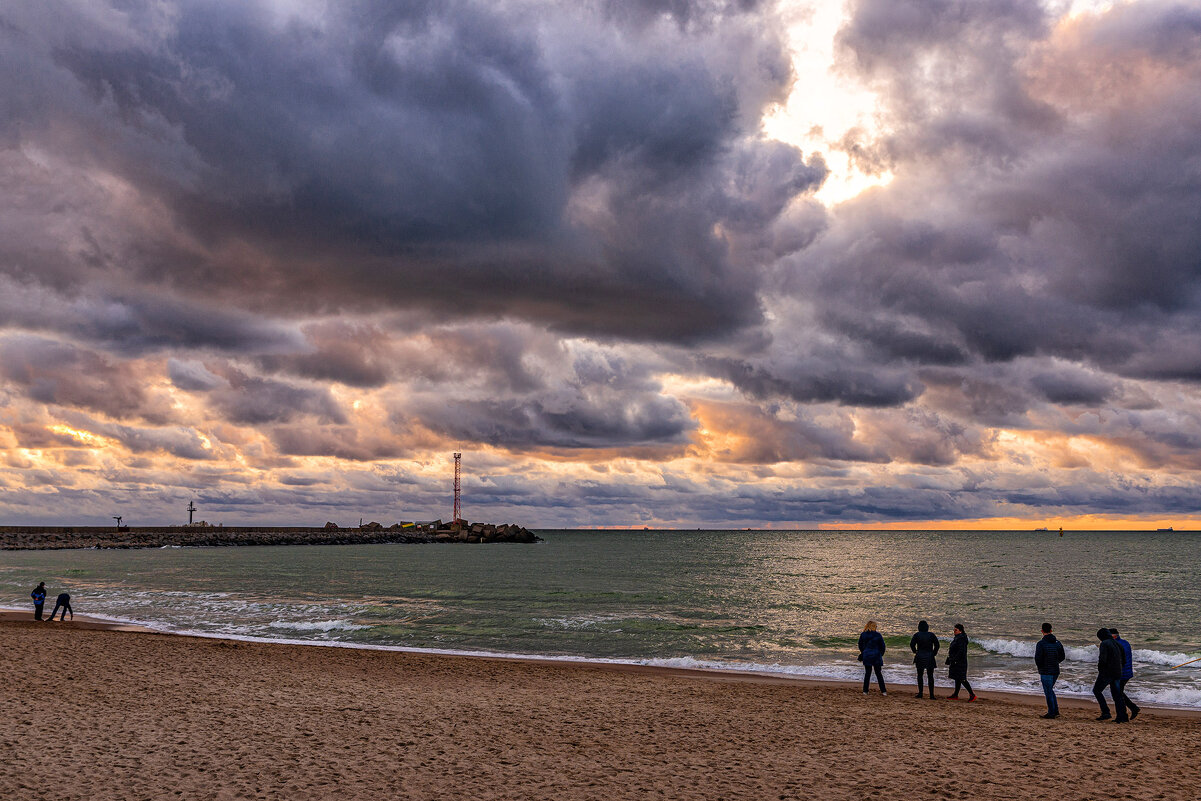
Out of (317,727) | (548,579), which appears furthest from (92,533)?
(317,727)

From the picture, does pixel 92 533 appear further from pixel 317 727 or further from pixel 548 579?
pixel 317 727

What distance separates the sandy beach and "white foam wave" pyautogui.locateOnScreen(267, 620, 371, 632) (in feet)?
44.2

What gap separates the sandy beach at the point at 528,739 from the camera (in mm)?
11742

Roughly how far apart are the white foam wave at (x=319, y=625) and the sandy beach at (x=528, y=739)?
13478mm

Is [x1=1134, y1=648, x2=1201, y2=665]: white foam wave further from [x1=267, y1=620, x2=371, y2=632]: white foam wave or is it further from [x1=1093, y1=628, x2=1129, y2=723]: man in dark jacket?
[x1=267, y1=620, x2=371, y2=632]: white foam wave

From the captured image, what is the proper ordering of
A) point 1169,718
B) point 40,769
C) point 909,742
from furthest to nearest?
point 1169,718 < point 909,742 < point 40,769

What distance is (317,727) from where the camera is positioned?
15.2m

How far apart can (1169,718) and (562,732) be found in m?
15.5

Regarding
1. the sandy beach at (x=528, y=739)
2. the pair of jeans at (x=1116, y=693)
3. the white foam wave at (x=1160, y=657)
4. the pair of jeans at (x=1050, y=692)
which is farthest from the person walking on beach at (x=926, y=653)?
the white foam wave at (x=1160, y=657)

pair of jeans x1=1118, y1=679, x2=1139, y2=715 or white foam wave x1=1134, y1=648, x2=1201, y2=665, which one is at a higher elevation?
pair of jeans x1=1118, y1=679, x2=1139, y2=715

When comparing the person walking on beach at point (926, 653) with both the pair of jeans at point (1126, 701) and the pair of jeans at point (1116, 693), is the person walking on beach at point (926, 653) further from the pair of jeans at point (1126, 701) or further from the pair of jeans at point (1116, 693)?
the pair of jeans at point (1126, 701)

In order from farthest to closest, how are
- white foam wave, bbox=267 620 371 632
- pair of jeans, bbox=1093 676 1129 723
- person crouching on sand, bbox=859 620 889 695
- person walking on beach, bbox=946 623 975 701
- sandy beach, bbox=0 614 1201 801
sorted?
white foam wave, bbox=267 620 371 632 < person crouching on sand, bbox=859 620 889 695 < person walking on beach, bbox=946 623 975 701 < pair of jeans, bbox=1093 676 1129 723 < sandy beach, bbox=0 614 1201 801

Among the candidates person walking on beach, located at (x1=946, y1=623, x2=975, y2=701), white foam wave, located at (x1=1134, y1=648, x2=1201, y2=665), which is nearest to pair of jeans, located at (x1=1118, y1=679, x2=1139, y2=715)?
person walking on beach, located at (x1=946, y1=623, x2=975, y2=701)

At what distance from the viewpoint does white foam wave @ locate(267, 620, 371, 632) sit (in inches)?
1432
